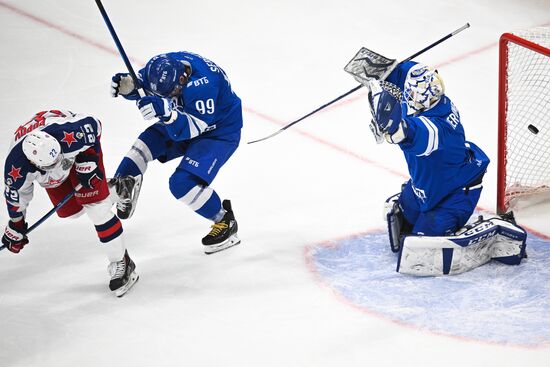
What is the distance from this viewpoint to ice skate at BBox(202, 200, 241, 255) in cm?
453

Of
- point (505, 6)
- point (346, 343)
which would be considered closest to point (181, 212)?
point (346, 343)

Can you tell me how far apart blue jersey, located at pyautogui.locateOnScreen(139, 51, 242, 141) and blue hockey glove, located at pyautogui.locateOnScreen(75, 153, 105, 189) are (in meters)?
0.38

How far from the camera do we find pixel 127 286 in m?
4.22

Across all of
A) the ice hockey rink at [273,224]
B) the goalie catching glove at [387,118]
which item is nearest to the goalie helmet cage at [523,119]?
the ice hockey rink at [273,224]

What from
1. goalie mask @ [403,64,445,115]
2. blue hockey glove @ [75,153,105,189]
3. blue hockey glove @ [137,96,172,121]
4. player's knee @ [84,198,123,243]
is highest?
blue hockey glove @ [137,96,172,121]

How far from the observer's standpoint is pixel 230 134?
4574 millimetres

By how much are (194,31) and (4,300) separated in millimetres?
3218

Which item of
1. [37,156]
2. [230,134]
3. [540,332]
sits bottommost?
[540,332]

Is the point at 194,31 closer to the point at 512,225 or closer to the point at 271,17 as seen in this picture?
the point at 271,17

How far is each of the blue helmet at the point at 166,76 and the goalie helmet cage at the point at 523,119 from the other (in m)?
1.51

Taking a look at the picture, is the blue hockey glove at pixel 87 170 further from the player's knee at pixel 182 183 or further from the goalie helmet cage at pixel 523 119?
the goalie helmet cage at pixel 523 119

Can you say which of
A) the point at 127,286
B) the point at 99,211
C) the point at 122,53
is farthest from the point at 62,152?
the point at 127,286

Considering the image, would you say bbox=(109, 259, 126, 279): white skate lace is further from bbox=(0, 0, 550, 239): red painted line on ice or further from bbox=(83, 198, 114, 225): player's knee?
bbox=(0, 0, 550, 239): red painted line on ice

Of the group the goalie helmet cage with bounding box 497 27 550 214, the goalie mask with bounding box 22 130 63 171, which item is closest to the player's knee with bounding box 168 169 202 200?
the goalie mask with bounding box 22 130 63 171
